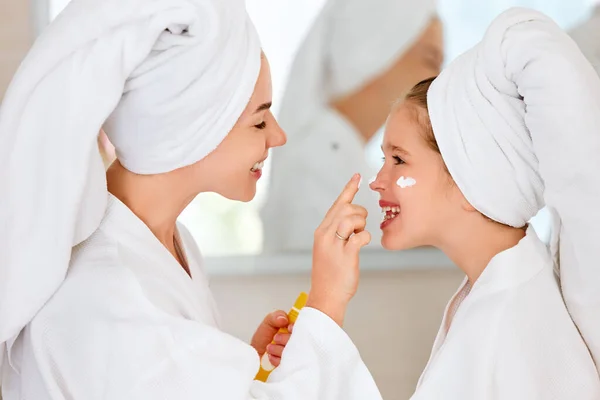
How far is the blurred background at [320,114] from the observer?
215cm

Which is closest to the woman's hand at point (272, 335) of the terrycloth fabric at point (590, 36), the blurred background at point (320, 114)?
the blurred background at point (320, 114)

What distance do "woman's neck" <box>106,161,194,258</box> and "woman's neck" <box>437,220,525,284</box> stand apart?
1.60 feet

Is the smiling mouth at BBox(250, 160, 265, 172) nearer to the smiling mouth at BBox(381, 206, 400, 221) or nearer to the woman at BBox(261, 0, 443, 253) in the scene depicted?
the smiling mouth at BBox(381, 206, 400, 221)

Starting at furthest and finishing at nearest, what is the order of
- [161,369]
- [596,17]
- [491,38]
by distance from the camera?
[596,17]
[491,38]
[161,369]

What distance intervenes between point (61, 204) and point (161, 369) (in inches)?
10.7

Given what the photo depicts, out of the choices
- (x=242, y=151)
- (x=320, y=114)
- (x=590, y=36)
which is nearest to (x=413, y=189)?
(x=242, y=151)

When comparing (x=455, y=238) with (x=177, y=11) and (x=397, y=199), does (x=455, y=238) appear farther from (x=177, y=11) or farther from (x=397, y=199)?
(x=177, y=11)

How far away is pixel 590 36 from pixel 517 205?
1126 mm

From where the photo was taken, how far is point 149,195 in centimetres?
135

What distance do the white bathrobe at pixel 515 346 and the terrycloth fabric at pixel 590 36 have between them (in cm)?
114

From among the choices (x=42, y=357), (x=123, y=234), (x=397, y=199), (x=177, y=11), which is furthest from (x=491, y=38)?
(x=42, y=357)

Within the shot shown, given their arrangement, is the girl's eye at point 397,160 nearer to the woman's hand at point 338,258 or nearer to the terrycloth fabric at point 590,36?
the woman's hand at point 338,258

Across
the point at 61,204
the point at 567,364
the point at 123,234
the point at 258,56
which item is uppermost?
the point at 258,56

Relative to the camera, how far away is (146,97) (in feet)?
4.08
